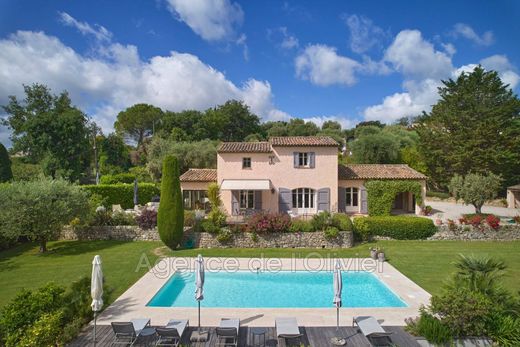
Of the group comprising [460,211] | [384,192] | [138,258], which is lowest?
[138,258]

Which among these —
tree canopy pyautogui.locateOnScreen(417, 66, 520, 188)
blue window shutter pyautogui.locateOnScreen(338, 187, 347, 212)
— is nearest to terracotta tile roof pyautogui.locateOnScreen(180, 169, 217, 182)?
blue window shutter pyautogui.locateOnScreen(338, 187, 347, 212)

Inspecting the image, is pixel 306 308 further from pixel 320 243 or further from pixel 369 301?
pixel 320 243

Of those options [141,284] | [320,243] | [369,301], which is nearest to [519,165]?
[320,243]

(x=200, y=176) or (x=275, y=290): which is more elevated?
(x=200, y=176)

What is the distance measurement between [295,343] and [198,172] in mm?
29127

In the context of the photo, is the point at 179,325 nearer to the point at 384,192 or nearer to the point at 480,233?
the point at 384,192

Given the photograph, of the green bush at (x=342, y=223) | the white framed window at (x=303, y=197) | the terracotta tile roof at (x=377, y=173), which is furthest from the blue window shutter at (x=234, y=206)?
the terracotta tile roof at (x=377, y=173)

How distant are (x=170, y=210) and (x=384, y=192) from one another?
22.4 metres

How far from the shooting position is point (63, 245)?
26031 millimetres

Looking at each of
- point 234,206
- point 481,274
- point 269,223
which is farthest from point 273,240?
point 481,274

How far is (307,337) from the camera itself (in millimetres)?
11617

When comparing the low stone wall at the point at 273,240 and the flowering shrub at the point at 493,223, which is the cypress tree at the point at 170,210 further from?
the flowering shrub at the point at 493,223

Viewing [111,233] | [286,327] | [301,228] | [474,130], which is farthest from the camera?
[474,130]

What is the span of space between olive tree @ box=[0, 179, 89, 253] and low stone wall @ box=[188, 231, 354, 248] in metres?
9.66
